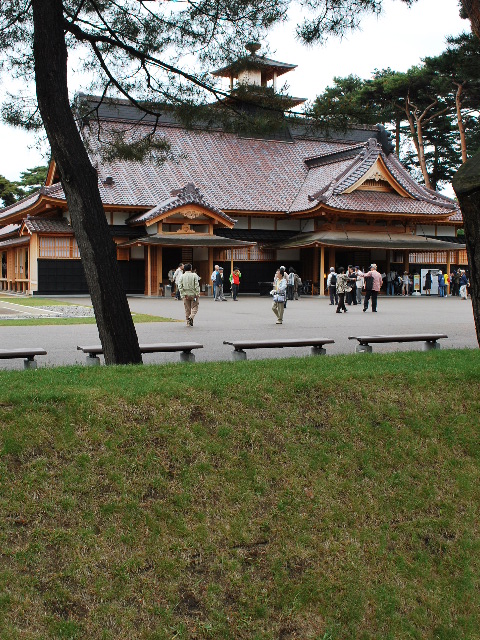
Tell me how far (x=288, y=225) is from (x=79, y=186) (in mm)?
31568

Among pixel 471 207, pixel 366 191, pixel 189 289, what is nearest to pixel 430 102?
pixel 366 191

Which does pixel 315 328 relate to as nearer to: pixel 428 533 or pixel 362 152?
pixel 428 533

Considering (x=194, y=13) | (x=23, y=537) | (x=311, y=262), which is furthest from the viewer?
(x=311, y=262)

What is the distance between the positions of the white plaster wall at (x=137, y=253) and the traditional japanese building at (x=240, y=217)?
0.17 ft

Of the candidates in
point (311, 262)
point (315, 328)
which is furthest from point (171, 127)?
point (315, 328)

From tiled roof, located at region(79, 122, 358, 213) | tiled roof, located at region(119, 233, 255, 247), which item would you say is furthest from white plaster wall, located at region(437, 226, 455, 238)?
tiled roof, located at region(119, 233, 255, 247)

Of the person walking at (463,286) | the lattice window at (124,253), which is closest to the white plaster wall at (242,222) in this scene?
the lattice window at (124,253)

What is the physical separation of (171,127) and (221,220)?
900 centimetres

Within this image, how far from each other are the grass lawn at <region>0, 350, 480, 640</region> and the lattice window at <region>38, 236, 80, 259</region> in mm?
27315

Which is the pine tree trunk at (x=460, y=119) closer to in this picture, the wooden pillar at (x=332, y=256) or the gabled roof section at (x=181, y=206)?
the wooden pillar at (x=332, y=256)

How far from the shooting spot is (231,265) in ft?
117

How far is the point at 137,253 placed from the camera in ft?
113

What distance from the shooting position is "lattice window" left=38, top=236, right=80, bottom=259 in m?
32.8

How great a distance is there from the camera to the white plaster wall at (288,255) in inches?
1499
